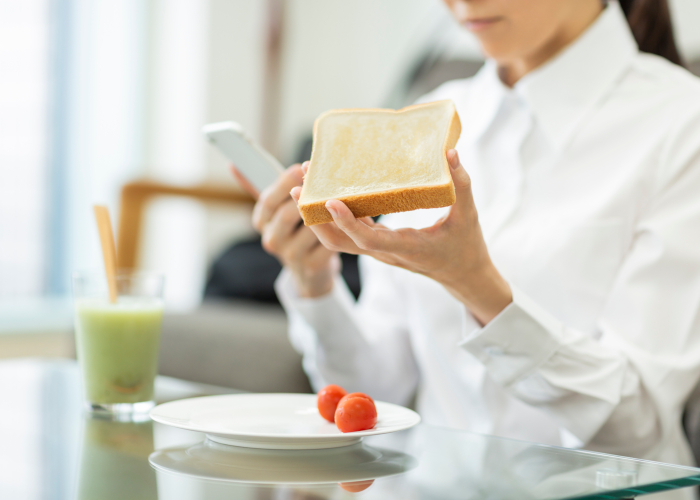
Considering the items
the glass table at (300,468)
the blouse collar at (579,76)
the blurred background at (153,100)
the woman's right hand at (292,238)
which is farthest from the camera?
the blurred background at (153,100)

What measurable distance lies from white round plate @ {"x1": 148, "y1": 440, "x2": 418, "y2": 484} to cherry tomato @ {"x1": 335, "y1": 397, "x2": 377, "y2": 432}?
2 centimetres

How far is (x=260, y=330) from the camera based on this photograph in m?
1.29

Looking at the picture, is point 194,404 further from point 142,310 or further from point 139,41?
point 139,41

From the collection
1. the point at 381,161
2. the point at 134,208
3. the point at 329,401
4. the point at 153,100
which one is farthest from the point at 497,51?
the point at 153,100

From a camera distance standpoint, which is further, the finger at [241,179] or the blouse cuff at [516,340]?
the finger at [241,179]

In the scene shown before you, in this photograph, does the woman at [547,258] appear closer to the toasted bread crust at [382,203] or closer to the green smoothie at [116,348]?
the toasted bread crust at [382,203]

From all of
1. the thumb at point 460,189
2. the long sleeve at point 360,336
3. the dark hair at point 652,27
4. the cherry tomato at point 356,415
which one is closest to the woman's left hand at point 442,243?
the thumb at point 460,189

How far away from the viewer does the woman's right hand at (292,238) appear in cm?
76

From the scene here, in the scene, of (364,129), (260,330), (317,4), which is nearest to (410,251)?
(364,129)

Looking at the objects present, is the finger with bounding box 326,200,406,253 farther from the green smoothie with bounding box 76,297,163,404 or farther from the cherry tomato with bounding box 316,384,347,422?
the green smoothie with bounding box 76,297,163,404

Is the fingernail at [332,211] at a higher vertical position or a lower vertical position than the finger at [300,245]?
higher

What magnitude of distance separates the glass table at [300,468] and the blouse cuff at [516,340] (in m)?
0.09

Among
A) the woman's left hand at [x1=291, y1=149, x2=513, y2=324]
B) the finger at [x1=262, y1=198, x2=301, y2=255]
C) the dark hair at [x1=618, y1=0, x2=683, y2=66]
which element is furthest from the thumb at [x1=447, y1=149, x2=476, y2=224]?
the dark hair at [x1=618, y1=0, x2=683, y2=66]

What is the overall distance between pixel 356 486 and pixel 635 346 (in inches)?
16.6
